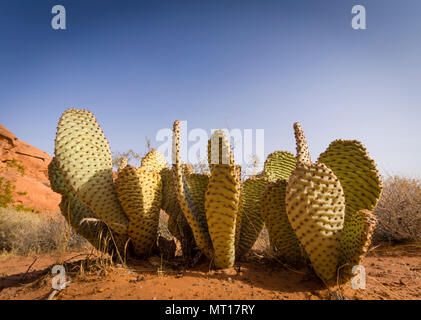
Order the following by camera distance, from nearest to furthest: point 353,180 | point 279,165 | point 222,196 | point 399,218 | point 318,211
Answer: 1. point 318,211
2. point 222,196
3. point 353,180
4. point 279,165
5. point 399,218

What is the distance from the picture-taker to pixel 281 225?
8.05ft

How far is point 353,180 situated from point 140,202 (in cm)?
184

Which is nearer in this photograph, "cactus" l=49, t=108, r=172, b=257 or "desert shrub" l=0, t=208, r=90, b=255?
"cactus" l=49, t=108, r=172, b=257

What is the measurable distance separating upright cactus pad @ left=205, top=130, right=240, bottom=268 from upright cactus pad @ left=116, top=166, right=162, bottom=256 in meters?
0.70

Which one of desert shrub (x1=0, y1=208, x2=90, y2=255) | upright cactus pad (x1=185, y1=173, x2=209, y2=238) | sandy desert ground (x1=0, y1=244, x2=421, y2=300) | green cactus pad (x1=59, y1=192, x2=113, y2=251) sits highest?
upright cactus pad (x1=185, y1=173, x2=209, y2=238)

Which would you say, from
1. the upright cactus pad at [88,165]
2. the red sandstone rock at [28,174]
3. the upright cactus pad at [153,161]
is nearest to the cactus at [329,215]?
the upright cactus pad at [88,165]

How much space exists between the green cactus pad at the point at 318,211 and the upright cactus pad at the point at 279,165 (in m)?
1.42

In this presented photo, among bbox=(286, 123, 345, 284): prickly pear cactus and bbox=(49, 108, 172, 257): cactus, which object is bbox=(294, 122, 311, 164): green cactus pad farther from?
bbox=(49, 108, 172, 257): cactus

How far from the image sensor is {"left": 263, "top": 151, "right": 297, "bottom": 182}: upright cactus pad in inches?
134

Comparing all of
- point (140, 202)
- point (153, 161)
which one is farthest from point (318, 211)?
point (153, 161)

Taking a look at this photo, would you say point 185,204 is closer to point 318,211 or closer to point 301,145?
point 318,211

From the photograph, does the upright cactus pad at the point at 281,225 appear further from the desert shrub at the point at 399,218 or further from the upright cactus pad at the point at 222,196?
the desert shrub at the point at 399,218

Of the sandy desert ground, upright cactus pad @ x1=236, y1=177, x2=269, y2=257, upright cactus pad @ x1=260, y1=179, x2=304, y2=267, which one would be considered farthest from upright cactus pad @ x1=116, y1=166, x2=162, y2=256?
upright cactus pad @ x1=260, y1=179, x2=304, y2=267
